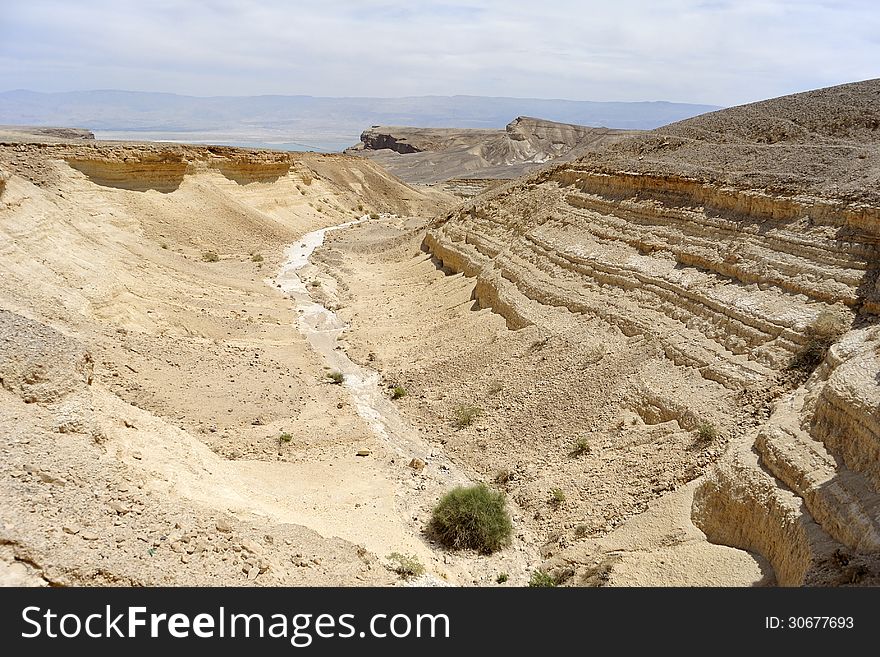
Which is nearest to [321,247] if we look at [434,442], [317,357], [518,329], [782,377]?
[317,357]

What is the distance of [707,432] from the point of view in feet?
32.1

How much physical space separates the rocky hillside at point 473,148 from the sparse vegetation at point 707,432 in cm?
6708

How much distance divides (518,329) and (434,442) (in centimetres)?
440

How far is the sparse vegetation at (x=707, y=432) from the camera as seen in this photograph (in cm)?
977

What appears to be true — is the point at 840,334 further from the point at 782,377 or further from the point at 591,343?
the point at 591,343

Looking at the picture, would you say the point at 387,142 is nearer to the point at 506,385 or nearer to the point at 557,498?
the point at 506,385

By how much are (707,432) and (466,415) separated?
5070 millimetres

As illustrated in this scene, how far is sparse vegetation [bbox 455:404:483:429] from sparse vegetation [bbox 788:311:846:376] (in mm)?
5967

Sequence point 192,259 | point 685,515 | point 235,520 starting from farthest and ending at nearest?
point 192,259 < point 685,515 < point 235,520

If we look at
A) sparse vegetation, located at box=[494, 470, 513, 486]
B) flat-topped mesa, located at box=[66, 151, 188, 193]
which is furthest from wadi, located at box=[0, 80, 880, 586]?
flat-topped mesa, located at box=[66, 151, 188, 193]

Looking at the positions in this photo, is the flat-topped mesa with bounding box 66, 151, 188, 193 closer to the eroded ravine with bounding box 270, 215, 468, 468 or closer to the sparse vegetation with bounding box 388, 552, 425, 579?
the eroded ravine with bounding box 270, 215, 468, 468

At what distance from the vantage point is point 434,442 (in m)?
13.0

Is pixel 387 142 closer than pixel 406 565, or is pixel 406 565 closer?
pixel 406 565

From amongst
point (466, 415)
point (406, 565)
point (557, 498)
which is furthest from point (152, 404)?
point (557, 498)
